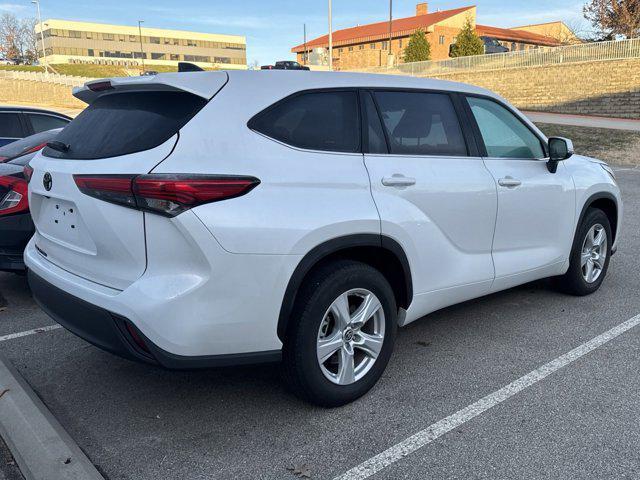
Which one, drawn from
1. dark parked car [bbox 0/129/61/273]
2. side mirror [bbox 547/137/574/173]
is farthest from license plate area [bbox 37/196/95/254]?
side mirror [bbox 547/137/574/173]

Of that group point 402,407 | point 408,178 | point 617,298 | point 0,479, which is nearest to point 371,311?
point 402,407

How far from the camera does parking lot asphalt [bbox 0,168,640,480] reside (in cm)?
269

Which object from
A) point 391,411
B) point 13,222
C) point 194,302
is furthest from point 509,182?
point 13,222

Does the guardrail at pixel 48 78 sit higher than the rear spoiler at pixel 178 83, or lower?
higher

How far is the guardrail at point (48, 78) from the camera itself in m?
48.2

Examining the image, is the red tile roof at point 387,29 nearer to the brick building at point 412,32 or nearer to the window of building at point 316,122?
the brick building at point 412,32

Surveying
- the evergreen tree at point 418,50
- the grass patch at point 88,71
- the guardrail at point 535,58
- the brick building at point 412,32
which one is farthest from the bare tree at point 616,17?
the grass patch at point 88,71

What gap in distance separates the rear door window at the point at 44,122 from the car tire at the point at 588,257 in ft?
22.7

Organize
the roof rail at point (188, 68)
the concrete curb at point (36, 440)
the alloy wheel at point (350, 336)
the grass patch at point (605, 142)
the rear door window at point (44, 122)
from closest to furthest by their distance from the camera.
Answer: the concrete curb at point (36, 440) < the alloy wheel at point (350, 336) < the roof rail at point (188, 68) < the rear door window at point (44, 122) < the grass patch at point (605, 142)

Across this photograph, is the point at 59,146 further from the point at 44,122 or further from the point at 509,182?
the point at 44,122

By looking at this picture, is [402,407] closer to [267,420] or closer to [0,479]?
[267,420]

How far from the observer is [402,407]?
3201mm

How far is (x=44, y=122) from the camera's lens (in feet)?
27.5

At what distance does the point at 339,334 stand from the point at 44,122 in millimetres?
7053
